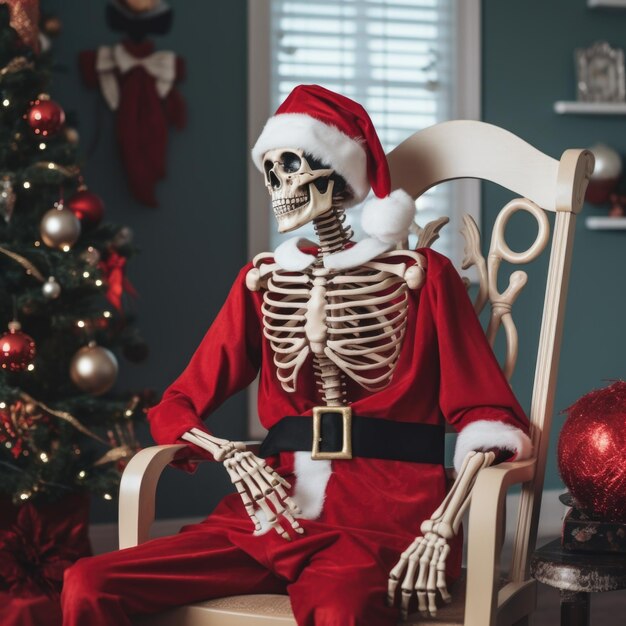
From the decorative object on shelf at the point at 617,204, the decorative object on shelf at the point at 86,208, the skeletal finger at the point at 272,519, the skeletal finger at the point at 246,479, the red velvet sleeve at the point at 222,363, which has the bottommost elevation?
the skeletal finger at the point at 272,519

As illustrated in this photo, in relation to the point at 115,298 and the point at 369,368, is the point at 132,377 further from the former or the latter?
the point at 369,368

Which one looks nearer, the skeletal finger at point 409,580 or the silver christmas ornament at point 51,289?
the skeletal finger at point 409,580

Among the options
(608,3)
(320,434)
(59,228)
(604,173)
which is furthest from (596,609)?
(608,3)

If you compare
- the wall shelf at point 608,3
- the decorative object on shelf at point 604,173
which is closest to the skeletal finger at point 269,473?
the decorative object on shelf at point 604,173

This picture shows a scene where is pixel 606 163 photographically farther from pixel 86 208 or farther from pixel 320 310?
pixel 320 310

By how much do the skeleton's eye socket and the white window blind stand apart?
1843 mm

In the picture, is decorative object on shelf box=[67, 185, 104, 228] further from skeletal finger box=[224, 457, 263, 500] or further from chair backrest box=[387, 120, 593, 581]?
skeletal finger box=[224, 457, 263, 500]

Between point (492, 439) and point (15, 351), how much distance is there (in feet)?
4.42

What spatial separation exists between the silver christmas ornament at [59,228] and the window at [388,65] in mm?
1022

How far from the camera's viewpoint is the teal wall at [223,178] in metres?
3.48

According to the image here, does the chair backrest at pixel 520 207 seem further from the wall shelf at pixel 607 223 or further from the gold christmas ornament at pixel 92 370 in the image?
the wall shelf at pixel 607 223

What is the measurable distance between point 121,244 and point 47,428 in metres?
0.58

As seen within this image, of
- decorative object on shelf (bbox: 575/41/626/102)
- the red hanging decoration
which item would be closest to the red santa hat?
the red hanging decoration

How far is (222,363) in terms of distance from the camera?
1879 mm
